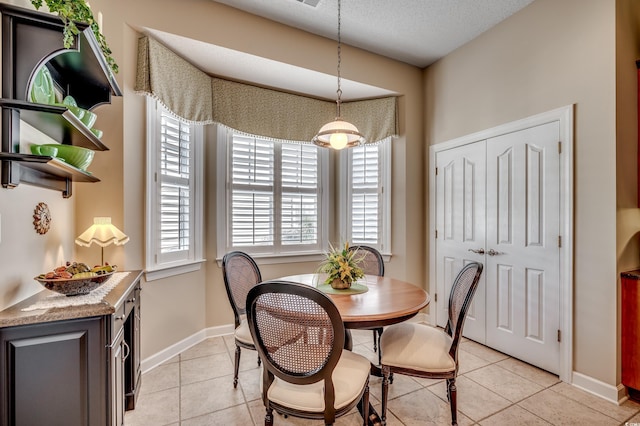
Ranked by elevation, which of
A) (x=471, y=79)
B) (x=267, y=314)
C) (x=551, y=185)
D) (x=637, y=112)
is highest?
(x=471, y=79)

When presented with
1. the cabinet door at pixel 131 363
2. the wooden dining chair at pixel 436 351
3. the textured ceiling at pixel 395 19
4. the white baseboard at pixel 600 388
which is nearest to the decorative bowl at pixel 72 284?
the cabinet door at pixel 131 363

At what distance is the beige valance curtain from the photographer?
101 inches

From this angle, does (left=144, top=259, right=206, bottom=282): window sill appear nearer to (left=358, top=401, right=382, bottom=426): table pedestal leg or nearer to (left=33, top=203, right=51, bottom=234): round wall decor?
(left=33, top=203, right=51, bottom=234): round wall decor

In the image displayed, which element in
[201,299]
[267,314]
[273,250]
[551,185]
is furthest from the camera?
[273,250]

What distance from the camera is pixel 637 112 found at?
234 centimetres

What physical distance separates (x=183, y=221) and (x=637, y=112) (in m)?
3.97

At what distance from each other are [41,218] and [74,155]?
40 centimetres

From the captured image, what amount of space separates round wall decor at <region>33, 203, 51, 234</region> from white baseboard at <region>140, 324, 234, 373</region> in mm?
1404

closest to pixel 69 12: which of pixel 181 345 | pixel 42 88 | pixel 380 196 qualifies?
pixel 42 88

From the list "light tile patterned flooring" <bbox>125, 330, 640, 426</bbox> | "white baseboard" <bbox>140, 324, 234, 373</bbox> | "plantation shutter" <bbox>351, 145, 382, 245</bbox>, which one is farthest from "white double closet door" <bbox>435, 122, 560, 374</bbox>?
"white baseboard" <bbox>140, 324, 234, 373</bbox>

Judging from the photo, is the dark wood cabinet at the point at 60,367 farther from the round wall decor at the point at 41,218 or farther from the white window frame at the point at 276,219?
the white window frame at the point at 276,219

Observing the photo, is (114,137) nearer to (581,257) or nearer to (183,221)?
(183,221)

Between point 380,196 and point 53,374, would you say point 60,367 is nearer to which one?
point 53,374

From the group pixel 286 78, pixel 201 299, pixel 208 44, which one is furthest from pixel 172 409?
pixel 286 78
